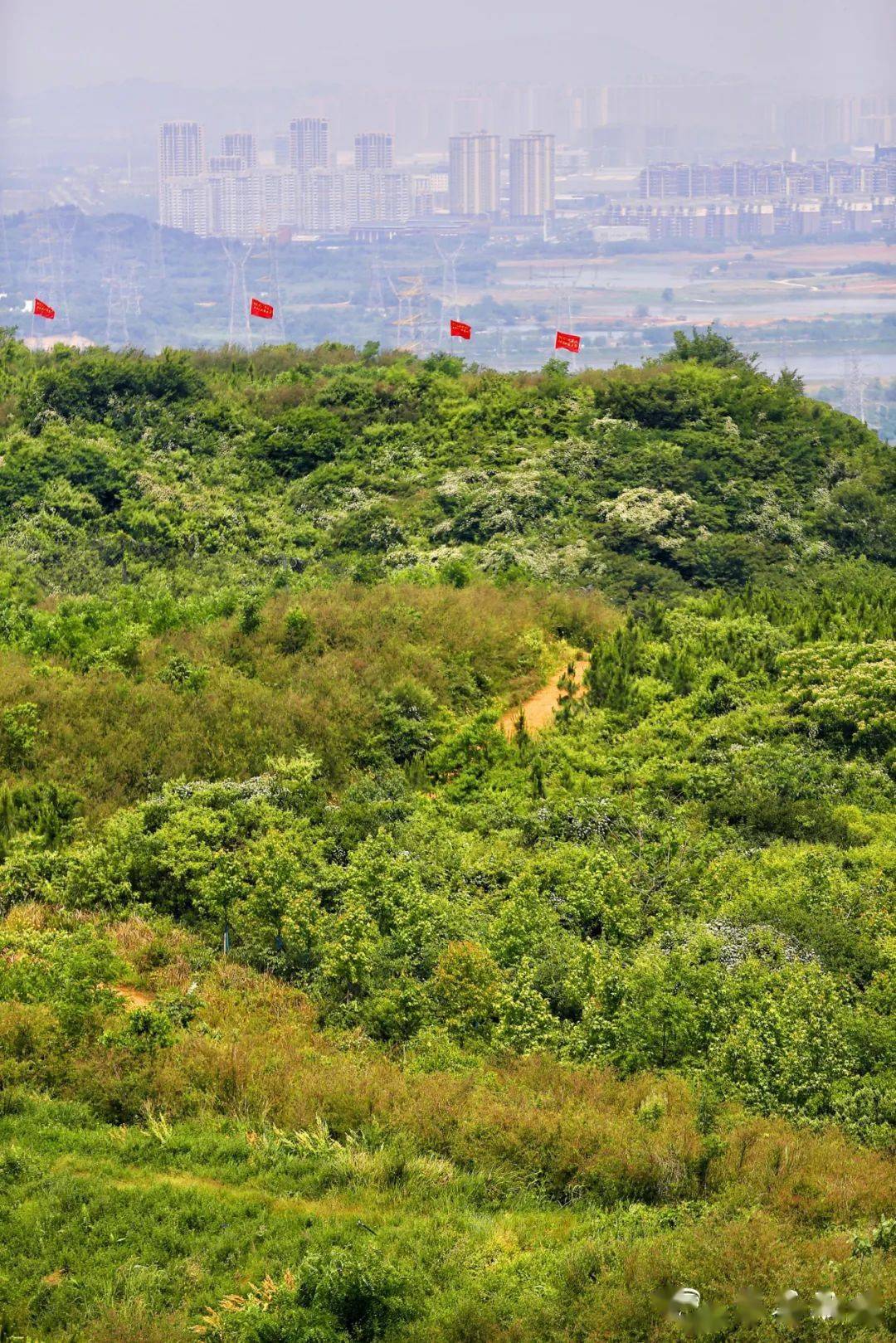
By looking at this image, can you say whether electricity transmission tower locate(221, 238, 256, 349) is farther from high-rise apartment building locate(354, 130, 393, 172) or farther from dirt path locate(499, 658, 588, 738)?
dirt path locate(499, 658, 588, 738)

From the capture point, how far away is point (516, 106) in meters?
150

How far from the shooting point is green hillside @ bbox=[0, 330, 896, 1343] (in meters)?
9.35

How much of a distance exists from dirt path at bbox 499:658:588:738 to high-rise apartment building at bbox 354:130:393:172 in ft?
394

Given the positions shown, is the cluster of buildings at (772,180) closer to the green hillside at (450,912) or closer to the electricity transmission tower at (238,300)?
the electricity transmission tower at (238,300)

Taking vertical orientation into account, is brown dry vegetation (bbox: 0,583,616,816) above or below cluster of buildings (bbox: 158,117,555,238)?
below

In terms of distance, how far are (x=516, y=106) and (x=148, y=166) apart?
118ft

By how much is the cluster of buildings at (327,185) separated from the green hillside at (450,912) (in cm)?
10484

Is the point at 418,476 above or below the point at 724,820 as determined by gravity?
above

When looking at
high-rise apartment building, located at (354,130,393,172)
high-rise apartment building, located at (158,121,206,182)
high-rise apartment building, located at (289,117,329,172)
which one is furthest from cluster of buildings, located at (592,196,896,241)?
high-rise apartment building, located at (158,121,206,182)

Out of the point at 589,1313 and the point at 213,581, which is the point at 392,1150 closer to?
the point at 589,1313

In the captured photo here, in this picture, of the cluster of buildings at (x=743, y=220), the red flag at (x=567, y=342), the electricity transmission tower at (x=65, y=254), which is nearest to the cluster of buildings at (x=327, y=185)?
the cluster of buildings at (x=743, y=220)

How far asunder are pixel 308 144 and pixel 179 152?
11399mm

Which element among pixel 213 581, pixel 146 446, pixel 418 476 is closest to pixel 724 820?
pixel 213 581

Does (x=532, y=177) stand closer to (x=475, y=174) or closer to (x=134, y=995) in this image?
(x=475, y=174)
